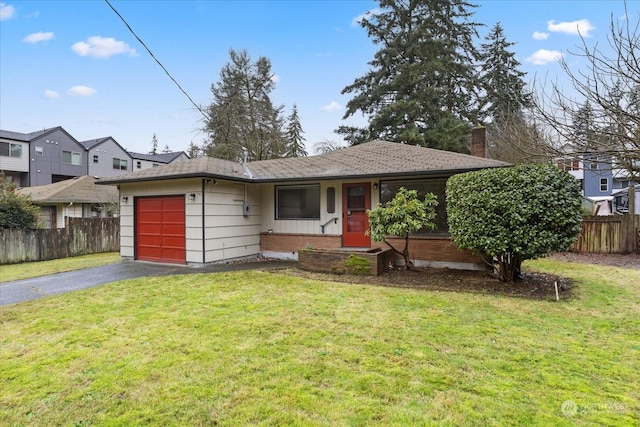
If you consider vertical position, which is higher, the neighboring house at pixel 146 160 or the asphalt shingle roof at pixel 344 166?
the neighboring house at pixel 146 160

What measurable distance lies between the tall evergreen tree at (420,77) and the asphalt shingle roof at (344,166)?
9.87 m

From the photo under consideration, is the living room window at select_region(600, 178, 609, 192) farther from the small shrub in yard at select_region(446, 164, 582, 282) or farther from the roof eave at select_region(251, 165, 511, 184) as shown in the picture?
the small shrub in yard at select_region(446, 164, 582, 282)

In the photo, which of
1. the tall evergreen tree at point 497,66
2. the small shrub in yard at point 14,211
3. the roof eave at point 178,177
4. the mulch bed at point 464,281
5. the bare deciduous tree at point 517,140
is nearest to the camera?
the mulch bed at point 464,281

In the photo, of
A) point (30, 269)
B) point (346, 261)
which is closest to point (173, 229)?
point (30, 269)

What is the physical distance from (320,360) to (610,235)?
12.6 meters

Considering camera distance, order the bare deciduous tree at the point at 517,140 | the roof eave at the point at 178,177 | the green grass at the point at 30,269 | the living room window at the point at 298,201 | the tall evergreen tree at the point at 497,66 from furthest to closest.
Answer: the tall evergreen tree at the point at 497,66
the living room window at the point at 298,201
the bare deciduous tree at the point at 517,140
the roof eave at the point at 178,177
the green grass at the point at 30,269

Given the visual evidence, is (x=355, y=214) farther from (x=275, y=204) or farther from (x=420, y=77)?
(x=420, y=77)

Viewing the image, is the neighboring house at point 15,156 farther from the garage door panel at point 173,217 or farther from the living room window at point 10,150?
the garage door panel at point 173,217

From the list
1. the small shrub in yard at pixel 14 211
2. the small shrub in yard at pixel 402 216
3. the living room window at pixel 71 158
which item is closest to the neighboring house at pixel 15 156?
the living room window at pixel 71 158

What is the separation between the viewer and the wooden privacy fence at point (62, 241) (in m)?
11.1

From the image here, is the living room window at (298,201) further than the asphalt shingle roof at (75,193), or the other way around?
the asphalt shingle roof at (75,193)

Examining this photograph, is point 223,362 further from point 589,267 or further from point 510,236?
point 589,267

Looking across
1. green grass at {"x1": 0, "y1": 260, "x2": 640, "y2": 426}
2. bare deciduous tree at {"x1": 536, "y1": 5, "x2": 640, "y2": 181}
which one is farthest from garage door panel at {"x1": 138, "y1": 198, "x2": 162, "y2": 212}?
bare deciduous tree at {"x1": 536, "y1": 5, "x2": 640, "y2": 181}

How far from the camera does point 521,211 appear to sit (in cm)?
574
